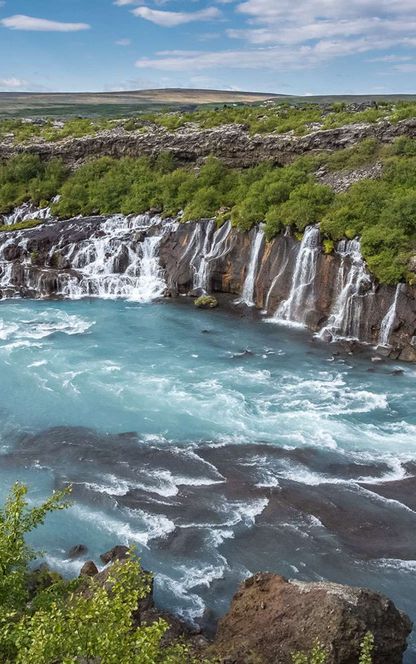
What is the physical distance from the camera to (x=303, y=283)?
4272 centimetres

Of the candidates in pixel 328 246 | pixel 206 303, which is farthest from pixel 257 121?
pixel 328 246

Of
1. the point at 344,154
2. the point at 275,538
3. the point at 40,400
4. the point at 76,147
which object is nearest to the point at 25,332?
the point at 40,400

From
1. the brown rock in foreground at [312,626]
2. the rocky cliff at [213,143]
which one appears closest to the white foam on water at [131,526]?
the brown rock in foreground at [312,626]

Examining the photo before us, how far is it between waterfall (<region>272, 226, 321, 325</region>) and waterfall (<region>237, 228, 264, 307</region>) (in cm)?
329

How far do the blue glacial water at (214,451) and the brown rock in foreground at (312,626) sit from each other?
9.51 ft

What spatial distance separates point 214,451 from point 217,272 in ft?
73.8

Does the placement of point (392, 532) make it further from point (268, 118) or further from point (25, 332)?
point (268, 118)

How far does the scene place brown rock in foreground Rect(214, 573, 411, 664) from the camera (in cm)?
1480

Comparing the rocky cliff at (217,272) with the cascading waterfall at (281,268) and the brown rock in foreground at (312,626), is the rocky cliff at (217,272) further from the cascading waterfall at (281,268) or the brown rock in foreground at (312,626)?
the brown rock in foreground at (312,626)

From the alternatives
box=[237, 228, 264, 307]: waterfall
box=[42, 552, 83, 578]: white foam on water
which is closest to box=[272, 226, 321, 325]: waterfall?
box=[237, 228, 264, 307]: waterfall

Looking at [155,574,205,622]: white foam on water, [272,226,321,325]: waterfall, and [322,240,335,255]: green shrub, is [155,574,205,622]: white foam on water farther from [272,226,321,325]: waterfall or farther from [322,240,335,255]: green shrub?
[322,240,335,255]: green shrub

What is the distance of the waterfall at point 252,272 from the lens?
45812mm

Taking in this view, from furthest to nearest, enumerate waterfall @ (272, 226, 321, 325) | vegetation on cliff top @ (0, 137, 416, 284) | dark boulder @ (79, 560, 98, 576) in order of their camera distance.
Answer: waterfall @ (272, 226, 321, 325) < vegetation on cliff top @ (0, 137, 416, 284) < dark boulder @ (79, 560, 98, 576)

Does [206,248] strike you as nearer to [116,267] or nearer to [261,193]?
[261,193]
